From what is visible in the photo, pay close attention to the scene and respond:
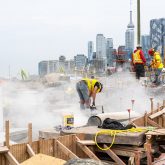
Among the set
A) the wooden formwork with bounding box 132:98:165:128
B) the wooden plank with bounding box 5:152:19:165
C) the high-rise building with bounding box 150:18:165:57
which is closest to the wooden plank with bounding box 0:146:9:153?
the wooden plank with bounding box 5:152:19:165

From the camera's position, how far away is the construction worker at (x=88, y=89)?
15289 mm

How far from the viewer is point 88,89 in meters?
15.5

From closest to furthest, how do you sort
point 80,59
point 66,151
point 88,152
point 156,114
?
point 66,151, point 88,152, point 156,114, point 80,59

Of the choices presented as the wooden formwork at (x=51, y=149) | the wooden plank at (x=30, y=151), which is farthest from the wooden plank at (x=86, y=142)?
the wooden plank at (x=30, y=151)

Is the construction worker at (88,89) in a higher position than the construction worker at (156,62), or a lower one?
lower

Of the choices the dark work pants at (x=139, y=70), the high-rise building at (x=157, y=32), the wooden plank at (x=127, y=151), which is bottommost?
the wooden plank at (x=127, y=151)

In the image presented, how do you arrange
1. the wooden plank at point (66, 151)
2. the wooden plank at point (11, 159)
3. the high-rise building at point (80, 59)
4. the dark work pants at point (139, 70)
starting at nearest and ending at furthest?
1. the wooden plank at point (11, 159)
2. the wooden plank at point (66, 151)
3. the dark work pants at point (139, 70)
4. the high-rise building at point (80, 59)

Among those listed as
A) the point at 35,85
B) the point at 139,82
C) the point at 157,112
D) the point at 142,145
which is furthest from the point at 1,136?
the point at 35,85

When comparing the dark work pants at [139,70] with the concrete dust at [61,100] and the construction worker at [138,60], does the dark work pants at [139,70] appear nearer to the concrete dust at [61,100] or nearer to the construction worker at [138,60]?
the construction worker at [138,60]

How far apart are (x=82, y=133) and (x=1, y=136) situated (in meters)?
2.46

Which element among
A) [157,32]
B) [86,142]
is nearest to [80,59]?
[157,32]

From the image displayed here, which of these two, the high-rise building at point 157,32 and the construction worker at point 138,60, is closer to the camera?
the construction worker at point 138,60

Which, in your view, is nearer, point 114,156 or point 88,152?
point 88,152

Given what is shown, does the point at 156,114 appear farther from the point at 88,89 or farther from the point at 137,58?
the point at 137,58
